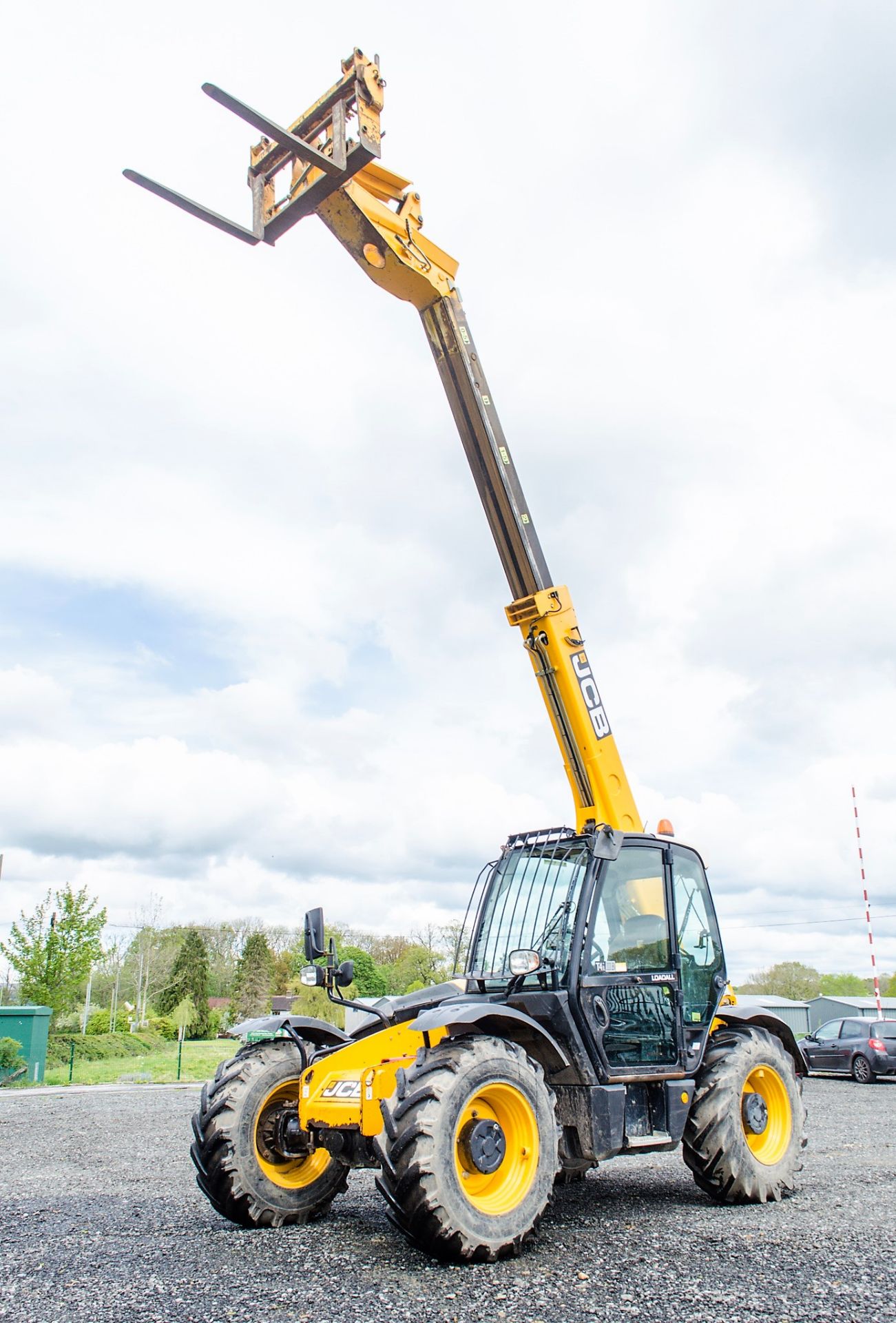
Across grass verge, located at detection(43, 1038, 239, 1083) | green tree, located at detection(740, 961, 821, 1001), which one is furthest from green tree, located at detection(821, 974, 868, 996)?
grass verge, located at detection(43, 1038, 239, 1083)

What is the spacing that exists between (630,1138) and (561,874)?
67.3 inches

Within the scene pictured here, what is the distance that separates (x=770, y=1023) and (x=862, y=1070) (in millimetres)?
15283

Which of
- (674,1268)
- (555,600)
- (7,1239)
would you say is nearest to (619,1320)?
(674,1268)

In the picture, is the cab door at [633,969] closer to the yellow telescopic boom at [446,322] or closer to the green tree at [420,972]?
the yellow telescopic boom at [446,322]

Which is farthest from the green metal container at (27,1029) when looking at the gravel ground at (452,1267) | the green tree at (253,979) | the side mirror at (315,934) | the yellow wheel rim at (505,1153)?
the green tree at (253,979)

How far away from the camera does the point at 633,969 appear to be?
6645 mm

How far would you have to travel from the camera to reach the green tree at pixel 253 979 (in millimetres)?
52281

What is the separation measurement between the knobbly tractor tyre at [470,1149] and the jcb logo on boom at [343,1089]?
17.9 inches

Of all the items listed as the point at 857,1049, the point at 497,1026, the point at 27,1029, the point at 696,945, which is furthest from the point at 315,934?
the point at 857,1049

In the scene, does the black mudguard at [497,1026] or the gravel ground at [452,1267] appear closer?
the gravel ground at [452,1267]

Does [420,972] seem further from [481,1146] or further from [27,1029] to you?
[481,1146]

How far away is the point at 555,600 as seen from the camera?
8.20 meters

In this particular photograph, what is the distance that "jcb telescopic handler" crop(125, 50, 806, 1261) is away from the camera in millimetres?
5195

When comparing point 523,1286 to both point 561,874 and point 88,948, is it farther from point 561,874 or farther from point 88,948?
point 88,948
